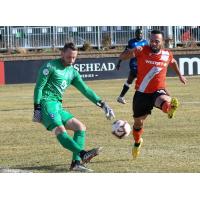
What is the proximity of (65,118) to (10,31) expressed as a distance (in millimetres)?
25011

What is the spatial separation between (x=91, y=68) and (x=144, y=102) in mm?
24565

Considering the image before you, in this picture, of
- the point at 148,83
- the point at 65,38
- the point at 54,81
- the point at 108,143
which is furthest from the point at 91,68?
the point at 54,81

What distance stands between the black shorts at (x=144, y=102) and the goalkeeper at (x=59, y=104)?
1.45 m

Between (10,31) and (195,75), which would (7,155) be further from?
(195,75)

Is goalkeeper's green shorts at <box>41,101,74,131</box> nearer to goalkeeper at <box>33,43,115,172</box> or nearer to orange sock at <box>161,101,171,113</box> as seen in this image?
goalkeeper at <box>33,43,115,172</box>

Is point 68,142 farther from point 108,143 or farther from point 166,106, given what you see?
point 108,143

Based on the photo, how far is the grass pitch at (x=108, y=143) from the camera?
8.33m

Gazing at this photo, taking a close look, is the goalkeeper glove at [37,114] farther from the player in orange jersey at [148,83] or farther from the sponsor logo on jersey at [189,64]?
the sponsor logo on jersey at [189,64]

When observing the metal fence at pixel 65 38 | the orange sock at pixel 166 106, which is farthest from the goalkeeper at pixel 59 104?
the metal fence at pixel 65 38

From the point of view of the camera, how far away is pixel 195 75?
34.3 metres

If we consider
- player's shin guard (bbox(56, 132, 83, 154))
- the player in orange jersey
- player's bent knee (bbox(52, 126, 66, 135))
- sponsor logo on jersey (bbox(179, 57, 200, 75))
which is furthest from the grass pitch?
sponsor logo on jersey (bbox(179, 57, 200, 75))

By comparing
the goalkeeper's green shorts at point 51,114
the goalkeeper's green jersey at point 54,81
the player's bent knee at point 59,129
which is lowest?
the player's bent knee at point 59,129

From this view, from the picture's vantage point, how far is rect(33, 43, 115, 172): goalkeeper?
25.6 feet
